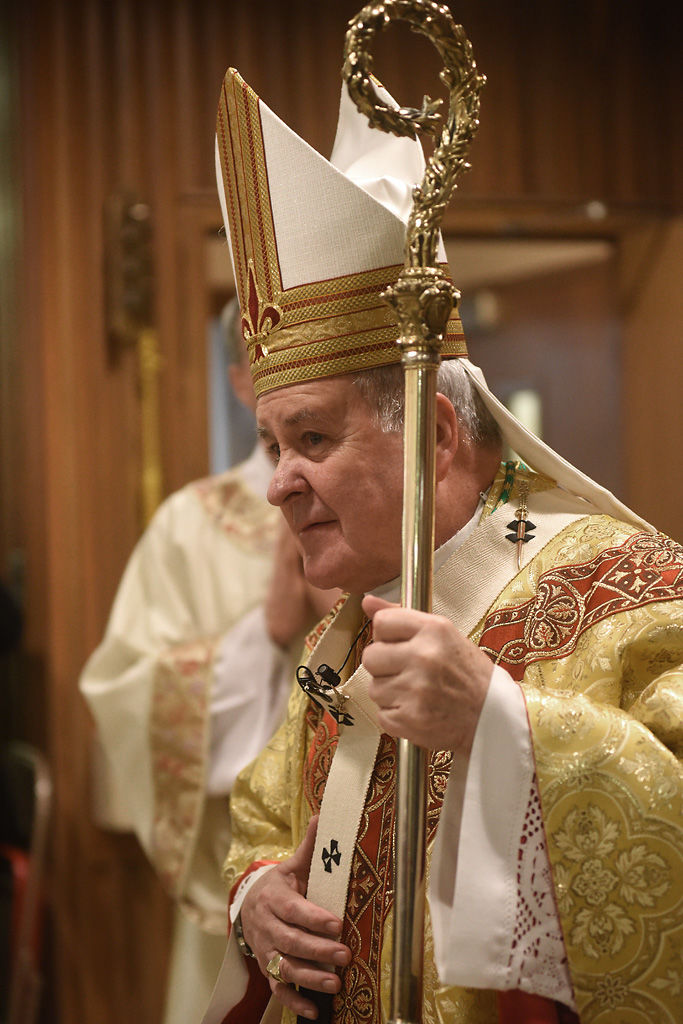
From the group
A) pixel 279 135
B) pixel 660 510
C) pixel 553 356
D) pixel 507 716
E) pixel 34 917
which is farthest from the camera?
pixel 553 356

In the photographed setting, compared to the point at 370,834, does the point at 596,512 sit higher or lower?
higher

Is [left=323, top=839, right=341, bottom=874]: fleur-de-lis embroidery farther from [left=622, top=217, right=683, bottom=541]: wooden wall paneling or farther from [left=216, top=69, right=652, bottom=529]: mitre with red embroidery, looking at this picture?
[left=622, top=217, right=683, bottom=541]: wooden wall paneling

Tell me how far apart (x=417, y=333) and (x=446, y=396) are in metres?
0.30

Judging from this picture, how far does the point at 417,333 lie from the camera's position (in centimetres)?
119

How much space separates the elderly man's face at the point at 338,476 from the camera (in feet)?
4.72

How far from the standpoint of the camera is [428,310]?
119 cm

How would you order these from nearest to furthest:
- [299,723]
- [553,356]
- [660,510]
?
[299,723]
[660,510]
[553,356]

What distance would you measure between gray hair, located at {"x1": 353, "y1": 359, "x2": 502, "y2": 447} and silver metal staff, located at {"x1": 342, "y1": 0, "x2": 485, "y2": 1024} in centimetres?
21

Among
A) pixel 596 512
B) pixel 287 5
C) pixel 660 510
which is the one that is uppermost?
pixel 287 5

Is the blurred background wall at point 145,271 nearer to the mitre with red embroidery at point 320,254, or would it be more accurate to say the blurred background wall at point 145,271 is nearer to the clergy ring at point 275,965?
the mitre with red embroidery at point 320,254

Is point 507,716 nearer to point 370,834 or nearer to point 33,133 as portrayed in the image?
point 370,834

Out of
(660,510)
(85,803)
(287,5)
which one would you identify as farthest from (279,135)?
(85,803)

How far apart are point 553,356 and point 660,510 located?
3.88 ft

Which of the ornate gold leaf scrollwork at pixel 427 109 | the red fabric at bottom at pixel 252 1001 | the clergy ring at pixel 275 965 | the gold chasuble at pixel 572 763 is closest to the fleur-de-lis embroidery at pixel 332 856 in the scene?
the gold chasuble at pixel 572 763
